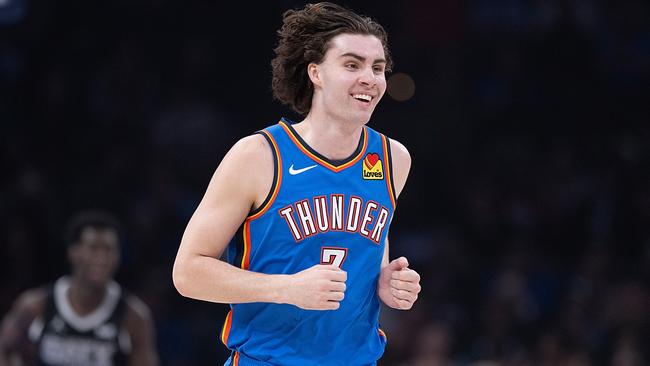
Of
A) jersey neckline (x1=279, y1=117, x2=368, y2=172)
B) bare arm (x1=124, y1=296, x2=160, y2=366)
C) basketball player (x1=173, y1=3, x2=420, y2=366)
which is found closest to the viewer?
basketball player (x1=173, y1=3, x2=420, y2=366)

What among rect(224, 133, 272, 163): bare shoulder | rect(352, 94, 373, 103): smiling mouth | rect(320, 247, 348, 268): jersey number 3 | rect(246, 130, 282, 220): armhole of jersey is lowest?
rect(320, 247, 348, 268): jersey number 3

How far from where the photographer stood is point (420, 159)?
34.3 ft

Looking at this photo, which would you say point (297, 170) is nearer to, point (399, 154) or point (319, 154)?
point (319, 154)

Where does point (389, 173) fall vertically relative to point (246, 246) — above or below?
above

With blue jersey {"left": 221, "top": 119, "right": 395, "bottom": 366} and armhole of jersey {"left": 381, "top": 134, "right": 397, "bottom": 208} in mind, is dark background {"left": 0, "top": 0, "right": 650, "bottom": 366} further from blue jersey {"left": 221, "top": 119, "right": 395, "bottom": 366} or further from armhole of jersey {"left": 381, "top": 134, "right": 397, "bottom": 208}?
blue jersey {"left": 221, "top": 119, "right": 395, "bottom": 366}

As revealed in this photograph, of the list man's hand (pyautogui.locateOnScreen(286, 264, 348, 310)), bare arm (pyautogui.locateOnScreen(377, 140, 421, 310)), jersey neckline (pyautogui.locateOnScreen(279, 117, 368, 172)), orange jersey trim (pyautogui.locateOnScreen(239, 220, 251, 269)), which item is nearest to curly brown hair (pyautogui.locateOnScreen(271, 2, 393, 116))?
jersey neckline (pyautogui.locateOnScreen(279, 117, 368, 172))

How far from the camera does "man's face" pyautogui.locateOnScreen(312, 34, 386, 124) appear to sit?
389 centimetres

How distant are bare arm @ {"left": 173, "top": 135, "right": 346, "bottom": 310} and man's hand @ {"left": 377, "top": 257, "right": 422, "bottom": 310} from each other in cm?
31

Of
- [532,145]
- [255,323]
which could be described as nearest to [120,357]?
[255,323]

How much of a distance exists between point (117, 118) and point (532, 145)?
4242 mm

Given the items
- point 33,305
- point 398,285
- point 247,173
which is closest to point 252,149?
point 247,173

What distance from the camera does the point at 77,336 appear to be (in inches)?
276

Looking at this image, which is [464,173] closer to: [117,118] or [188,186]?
[188,186]

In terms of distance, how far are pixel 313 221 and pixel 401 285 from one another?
1.32 feet
